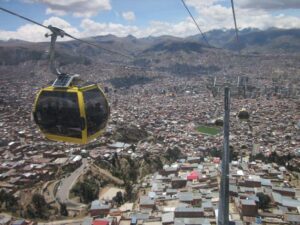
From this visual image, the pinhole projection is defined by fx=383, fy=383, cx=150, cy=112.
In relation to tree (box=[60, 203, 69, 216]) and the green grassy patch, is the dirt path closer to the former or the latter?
tree (box=[60, 203, 69, 216])

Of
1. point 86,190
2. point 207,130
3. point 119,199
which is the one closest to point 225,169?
point 119,199

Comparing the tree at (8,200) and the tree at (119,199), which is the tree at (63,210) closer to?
the tree at (119,199)

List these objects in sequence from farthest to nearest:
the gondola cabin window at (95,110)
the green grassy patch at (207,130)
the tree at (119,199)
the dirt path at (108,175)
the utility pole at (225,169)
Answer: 1. the green grassy patch at (207,130)
2. the dirt path at (108,175)
3. the tree at (119,199)
4. the gondola cabin window at (95,110)
5. the utility pole at (225,169)

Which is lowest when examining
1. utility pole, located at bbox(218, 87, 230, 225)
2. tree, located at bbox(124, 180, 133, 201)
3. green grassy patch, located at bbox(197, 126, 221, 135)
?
green grassy patch, located at bbox(197, 126, 221, 135)

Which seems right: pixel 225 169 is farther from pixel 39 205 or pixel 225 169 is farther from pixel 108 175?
pixel 108 175

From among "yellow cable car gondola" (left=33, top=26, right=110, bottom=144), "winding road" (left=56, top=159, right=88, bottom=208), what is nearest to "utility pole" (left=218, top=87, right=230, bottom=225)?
"yellow cable car gondola" (left=33, top=26, right=110, bottom=144)

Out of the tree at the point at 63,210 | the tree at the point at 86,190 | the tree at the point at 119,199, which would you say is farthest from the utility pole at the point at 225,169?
the tree at the point at 86,190

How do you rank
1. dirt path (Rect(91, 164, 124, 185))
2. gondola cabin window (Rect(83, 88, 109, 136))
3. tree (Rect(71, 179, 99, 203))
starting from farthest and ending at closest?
dirt path (Rect(91, 164, 124, 185)) < tree (Rect(71, 179, 99, 203)) < gondola cabin window (Rect(83, 88, 109, 136))
